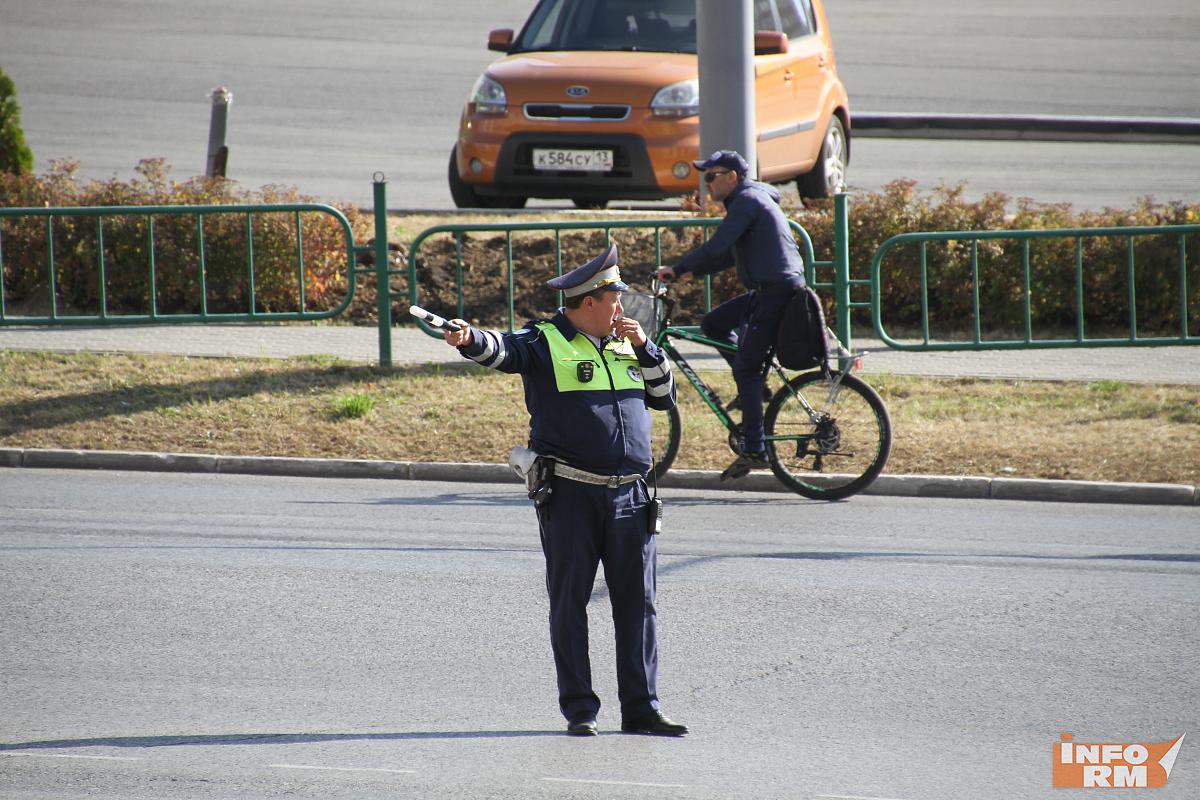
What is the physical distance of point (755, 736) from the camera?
19.5ft

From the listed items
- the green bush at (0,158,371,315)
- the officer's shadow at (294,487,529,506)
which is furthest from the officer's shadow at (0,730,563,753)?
the green bush at (0,158,371,315)

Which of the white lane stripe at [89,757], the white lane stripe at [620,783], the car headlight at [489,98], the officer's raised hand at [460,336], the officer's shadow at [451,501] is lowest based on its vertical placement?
the white lane stripe at [620,783]

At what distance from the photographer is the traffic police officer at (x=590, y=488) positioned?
5957mm

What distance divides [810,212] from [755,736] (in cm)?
874

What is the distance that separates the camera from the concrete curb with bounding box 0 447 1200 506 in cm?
1027

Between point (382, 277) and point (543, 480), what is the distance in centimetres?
725

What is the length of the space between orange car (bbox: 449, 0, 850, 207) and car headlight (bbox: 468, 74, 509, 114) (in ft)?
0.04

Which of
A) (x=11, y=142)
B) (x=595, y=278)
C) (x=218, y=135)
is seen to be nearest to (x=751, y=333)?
(x=595, y=278)

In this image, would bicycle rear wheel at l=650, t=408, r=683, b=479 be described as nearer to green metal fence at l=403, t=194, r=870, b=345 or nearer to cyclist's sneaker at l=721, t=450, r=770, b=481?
cyclist's sneaker at l=721, t=450, r=770, b=481

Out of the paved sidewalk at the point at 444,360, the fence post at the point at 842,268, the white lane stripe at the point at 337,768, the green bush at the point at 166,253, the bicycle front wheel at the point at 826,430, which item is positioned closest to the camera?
the white lane stripe at the point at 337,768

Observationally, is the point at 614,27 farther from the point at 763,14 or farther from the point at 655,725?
the point at 655,725

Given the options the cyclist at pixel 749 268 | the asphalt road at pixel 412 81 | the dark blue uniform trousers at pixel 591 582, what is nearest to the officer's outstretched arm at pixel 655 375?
the dark blue uniform trousers at pixel 591 582

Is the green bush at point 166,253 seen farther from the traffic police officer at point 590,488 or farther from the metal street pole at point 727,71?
the traffic police officer at point 590,488

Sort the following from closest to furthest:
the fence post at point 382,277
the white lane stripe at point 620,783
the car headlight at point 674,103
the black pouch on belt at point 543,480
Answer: the white lane stripe at point 620,783, the black pouch on belt at point 543,480, the fence post at point 382,277, the car headlight at point 674,103
